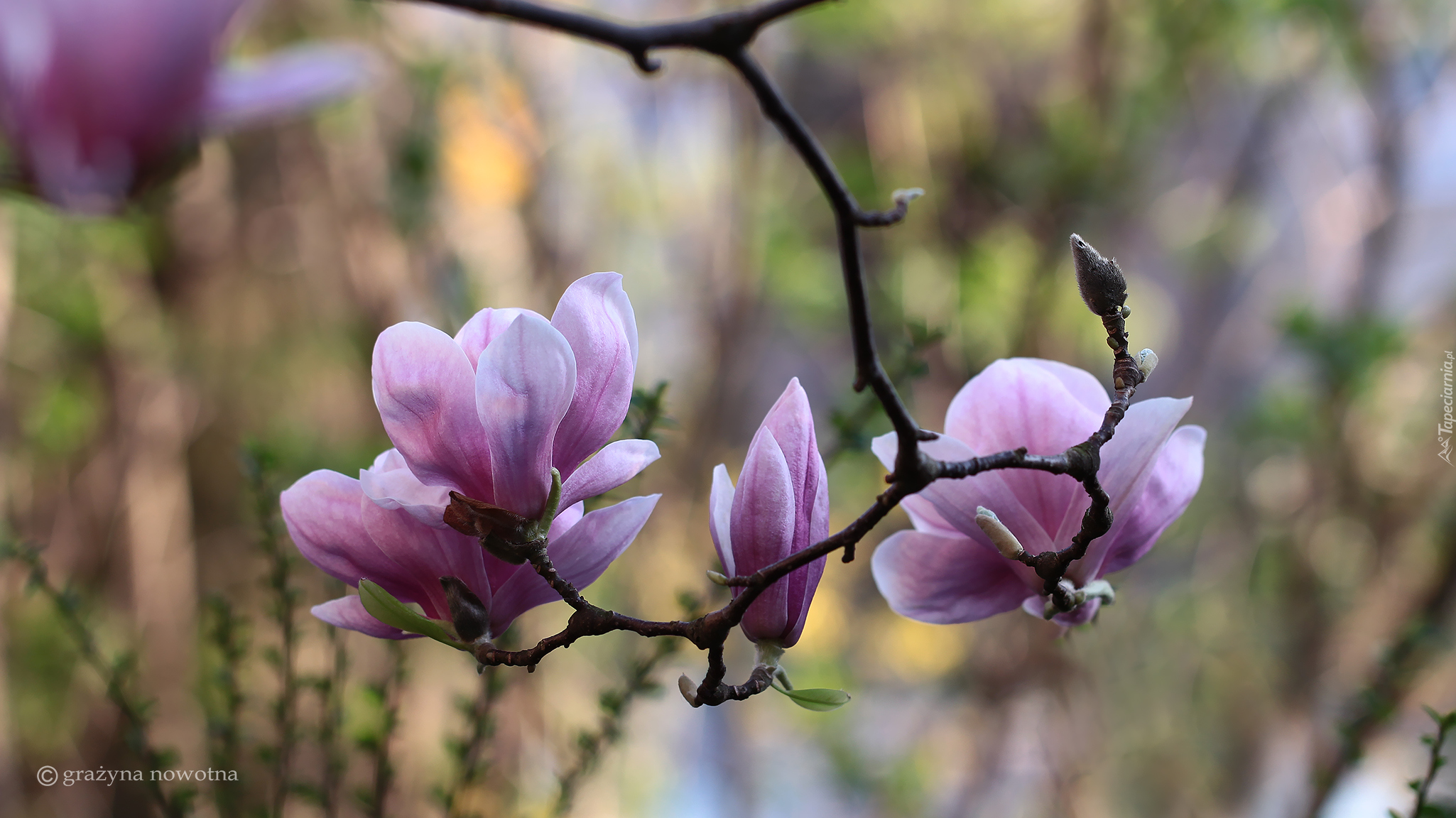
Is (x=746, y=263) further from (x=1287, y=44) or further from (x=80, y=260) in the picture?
(x=80, y=260)

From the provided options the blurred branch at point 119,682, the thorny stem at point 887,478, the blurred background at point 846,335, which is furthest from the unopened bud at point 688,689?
the blurred background at point 846,335

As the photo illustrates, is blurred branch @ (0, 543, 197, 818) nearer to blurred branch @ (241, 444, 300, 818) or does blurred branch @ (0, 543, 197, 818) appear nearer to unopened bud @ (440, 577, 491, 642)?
blurred branch @ (241, 444, 300, 818)

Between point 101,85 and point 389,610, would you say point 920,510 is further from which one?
point 101,85

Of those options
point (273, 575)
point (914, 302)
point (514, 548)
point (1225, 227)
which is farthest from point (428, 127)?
point (1225, 227)


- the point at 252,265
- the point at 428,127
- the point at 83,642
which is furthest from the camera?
the point at 252,265

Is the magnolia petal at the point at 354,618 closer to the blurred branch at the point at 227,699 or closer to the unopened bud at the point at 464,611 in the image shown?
the unopened bud at the point at 464,611

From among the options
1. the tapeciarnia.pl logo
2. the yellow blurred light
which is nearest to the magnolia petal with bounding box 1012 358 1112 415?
the tapeciarnia.pl logo

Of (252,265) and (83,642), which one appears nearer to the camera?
(83,642)

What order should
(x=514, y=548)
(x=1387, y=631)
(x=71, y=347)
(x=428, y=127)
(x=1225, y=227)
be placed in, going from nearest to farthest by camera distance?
1. (x=514, y=548)
2. (x=1387, y=631)
3. (x=428, y=127)
4. (x=71, y=347)
5. (x=1225, y=227)
